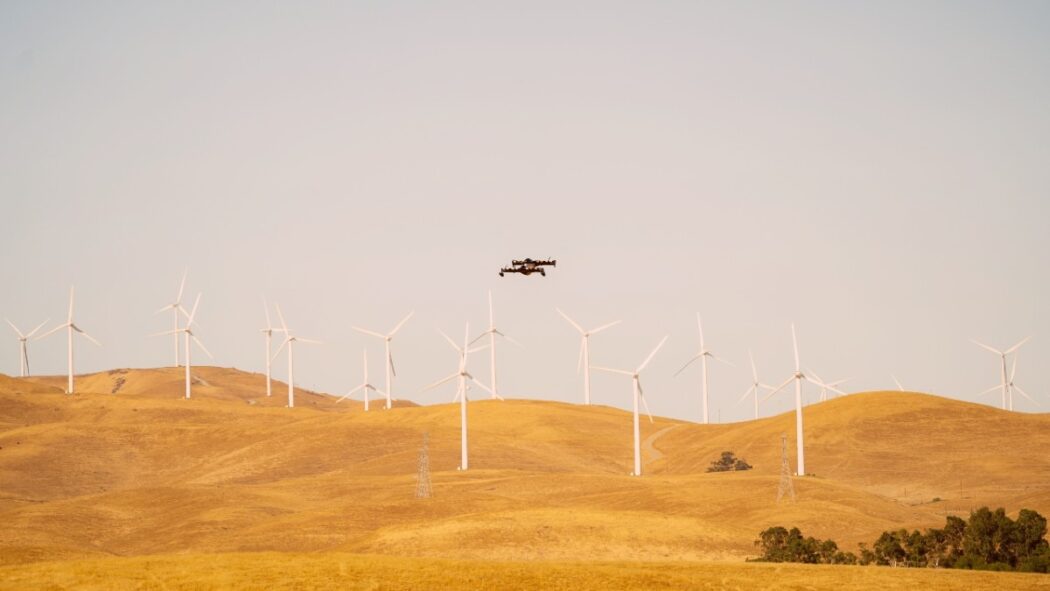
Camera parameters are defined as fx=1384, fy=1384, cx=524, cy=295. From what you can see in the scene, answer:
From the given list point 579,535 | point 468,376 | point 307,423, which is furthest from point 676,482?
point 307,423

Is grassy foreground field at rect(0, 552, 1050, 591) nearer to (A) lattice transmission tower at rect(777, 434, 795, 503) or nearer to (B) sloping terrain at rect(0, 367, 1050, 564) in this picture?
(B) sloping terrain at rect(0, 367, 1050, 564)

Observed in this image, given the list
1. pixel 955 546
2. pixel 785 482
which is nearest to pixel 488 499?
pixel 785 482

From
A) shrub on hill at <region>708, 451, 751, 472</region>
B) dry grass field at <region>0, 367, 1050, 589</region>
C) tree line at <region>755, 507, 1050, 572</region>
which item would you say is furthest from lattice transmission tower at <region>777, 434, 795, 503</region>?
shrub on hill at <region>708, 451, 751, 472</region>

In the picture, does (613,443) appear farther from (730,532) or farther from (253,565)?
(253,565)

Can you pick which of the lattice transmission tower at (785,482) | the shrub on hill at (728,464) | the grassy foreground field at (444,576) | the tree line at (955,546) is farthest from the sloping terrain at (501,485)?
the grassy foreground field at (444,576)

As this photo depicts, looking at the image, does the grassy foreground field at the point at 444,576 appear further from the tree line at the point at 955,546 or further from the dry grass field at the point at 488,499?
the tree line at the point at 955,546

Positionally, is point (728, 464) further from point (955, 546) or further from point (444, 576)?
point (444, 576)
